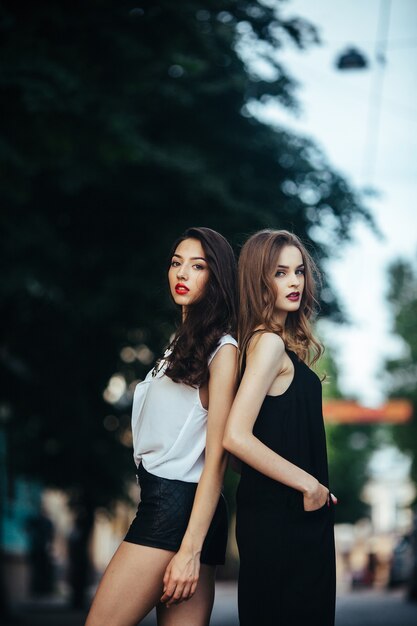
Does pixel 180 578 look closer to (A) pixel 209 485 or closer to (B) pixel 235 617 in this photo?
(A) pixel 209 485

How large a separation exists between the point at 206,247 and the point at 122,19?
695cm

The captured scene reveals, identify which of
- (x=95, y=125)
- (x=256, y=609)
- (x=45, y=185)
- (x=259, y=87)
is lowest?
(x=256, y=609)

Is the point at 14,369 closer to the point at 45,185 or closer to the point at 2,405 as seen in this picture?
the point at 2,405

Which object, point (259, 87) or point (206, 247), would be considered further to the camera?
point (259, 87)

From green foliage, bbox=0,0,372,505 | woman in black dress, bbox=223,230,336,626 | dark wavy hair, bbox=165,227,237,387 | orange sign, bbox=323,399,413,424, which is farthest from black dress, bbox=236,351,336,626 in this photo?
orange sign, bbox=323,399,413,424

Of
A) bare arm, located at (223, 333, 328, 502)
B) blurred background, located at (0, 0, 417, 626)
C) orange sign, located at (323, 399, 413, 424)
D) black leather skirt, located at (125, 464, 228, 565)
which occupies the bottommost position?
black leather skirt, located at (125, 464, 228, 565)

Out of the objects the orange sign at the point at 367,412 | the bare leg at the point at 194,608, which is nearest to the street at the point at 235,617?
the bare leg at the point at 194,608

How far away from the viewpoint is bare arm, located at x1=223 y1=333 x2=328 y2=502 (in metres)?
3.89

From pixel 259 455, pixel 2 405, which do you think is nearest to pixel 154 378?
pixel 259 455

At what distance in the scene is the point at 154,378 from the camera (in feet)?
A: 14.2

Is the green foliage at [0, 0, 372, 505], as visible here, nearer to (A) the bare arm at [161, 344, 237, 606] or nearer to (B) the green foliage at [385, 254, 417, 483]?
(A) the bare arm at [161, 344, 237, 606]

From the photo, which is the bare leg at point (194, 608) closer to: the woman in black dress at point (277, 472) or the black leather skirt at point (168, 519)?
the black leather skirt at point (168, 519)

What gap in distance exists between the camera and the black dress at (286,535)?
152 inches

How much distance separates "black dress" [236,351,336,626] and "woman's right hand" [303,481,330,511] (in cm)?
3
